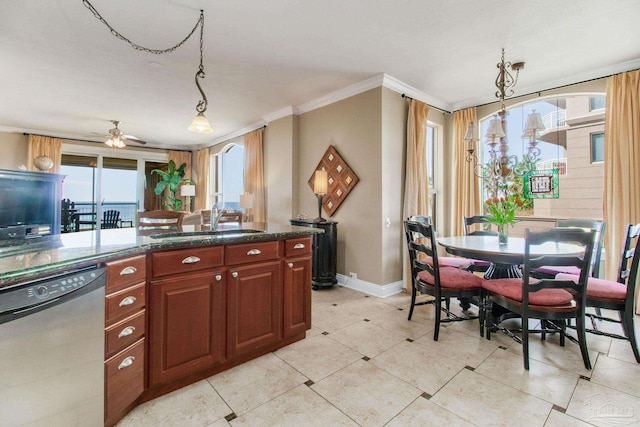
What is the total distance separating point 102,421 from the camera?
1391mm

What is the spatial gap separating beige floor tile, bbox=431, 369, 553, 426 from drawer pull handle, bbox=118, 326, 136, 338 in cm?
174

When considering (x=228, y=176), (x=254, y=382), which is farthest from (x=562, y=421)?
(x=228, y=176)

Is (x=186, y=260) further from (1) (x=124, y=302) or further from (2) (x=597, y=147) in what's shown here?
(2) (x=597, y=147)

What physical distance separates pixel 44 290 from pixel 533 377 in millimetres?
2737

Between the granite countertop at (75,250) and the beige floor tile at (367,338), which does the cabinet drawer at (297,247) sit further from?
the beige floor tile at (367,338)

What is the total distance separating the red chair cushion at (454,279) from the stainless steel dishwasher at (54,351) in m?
2.39

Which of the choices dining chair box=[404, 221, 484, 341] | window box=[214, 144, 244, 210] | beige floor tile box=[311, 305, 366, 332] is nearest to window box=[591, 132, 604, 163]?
dining chair box=[404, 221, 484, 341]

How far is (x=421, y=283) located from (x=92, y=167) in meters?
8.02

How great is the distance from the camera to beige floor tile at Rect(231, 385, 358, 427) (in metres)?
1.57

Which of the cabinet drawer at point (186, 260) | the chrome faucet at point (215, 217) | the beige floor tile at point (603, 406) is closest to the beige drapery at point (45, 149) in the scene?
the chrome faucet at point (215, 217)

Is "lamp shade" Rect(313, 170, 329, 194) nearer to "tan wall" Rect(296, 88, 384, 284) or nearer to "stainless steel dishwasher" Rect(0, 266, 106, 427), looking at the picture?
"tan wall" Rect(296, 88, 384, 284)

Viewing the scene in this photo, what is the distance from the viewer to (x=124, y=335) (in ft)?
5.00

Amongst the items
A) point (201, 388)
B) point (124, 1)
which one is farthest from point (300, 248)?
point (124, 1)

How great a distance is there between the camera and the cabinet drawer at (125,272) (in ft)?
4.74
